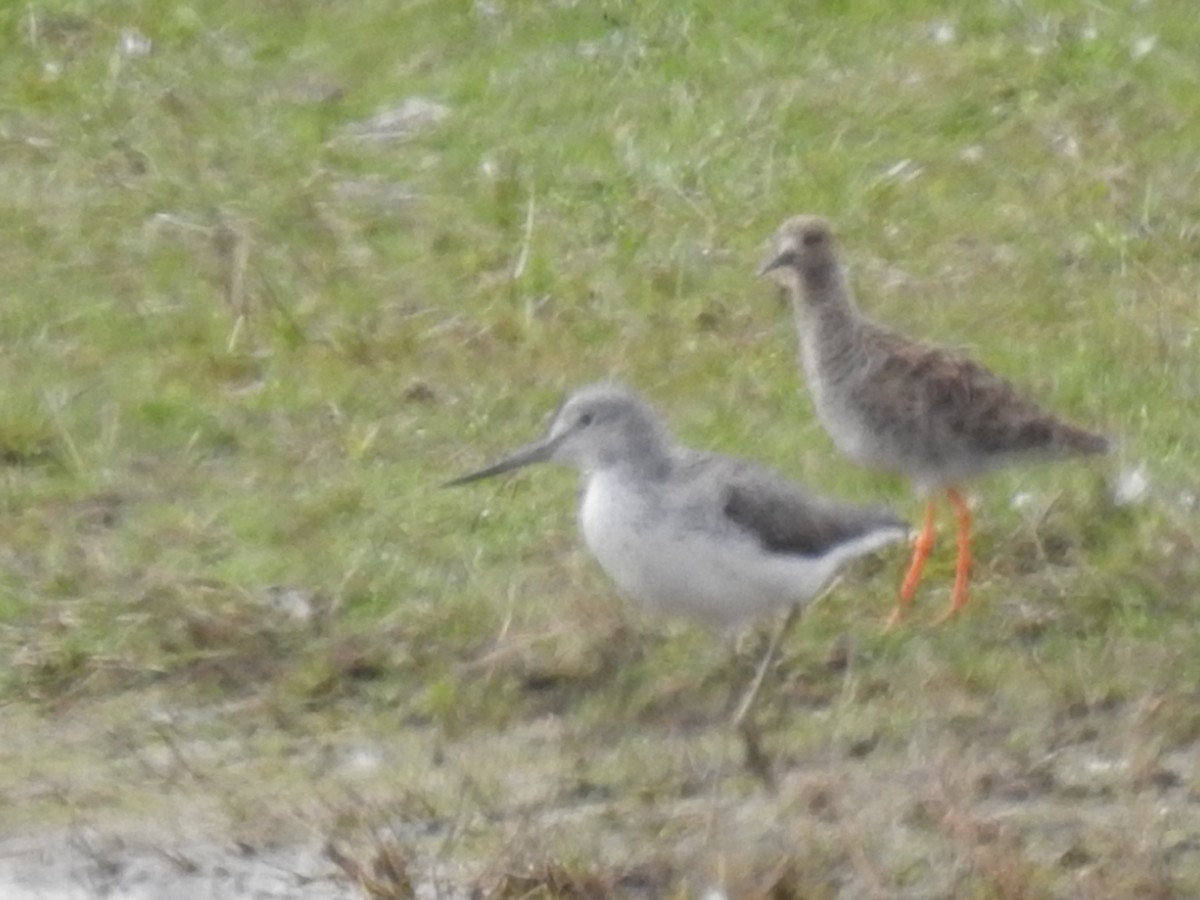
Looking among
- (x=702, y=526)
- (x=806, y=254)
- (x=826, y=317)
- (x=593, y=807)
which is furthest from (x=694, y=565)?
(x=806, y=254)

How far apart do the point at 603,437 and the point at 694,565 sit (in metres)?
0.53

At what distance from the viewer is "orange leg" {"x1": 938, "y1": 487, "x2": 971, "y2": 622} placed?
7.97 m

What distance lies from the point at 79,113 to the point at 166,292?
1621 millimetres

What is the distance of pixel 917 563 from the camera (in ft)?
26.7

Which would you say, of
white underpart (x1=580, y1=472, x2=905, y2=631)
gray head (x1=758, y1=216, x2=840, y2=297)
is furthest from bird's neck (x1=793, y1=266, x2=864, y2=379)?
white underpart (x1=580, y1=472, x2=905, y2=631)

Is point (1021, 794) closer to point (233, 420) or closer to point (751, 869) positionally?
point (751, 869)

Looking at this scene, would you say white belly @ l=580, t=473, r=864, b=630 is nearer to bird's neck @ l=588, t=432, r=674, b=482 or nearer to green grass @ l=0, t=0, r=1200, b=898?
bird's neck @ l=588, t=432, r=674, b=482

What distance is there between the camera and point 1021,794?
6.88 meters

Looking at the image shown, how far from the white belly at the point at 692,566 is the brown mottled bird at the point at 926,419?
59cm

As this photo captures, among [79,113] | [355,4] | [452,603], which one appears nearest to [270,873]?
[452,603]

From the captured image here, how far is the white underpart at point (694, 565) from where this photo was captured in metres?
7.41

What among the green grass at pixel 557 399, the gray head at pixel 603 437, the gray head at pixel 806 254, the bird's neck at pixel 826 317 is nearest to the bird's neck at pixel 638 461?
the gray head at pixel 603 437

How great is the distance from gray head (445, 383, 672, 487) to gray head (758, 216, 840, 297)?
33.2 inches

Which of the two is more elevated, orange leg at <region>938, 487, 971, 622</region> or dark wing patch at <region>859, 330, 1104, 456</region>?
dark wing patch at <region>859, 330, 1104, 456</region>
